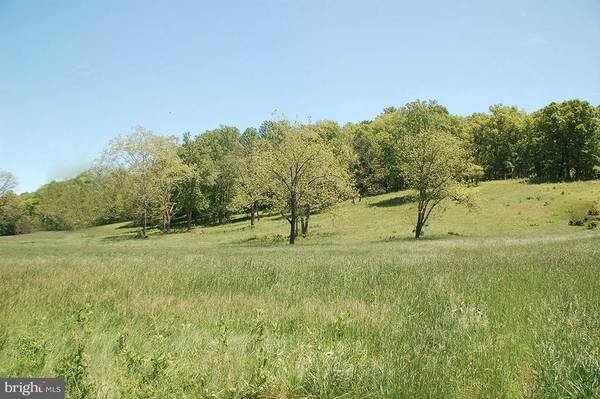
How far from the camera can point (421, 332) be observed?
625 cm

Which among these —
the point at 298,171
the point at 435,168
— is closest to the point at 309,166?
the point at 298,171

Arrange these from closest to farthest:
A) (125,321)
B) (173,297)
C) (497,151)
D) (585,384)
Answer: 1. (585,384)
2. (125,321)
3. (173,297)
4. (497,151)

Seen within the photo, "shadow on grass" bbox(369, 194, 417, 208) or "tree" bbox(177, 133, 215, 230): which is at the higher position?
"tree" bbox(177, 133, 215, 230)

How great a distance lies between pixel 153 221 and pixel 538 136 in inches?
3680

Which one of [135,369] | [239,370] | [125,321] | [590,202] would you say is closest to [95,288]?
[125,321]

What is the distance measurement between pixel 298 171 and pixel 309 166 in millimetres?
1353

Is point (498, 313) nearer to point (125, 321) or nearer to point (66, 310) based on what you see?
point (125, 321)

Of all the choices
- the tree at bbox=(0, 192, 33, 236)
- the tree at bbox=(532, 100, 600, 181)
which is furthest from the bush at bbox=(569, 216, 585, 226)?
the tree at bbox=(0, 192, 33, 236)

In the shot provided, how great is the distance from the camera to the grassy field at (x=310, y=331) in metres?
4.39

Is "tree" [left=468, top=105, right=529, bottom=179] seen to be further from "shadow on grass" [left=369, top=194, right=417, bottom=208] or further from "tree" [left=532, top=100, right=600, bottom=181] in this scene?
"shadow on grass" [left=369, top=194, right=417, bottom=208]

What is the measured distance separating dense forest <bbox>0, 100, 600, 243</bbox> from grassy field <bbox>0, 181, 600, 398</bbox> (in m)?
31.2

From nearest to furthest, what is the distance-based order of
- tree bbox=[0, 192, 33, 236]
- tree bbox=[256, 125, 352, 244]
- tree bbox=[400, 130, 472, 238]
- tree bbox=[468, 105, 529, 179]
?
tree bbox=[256, 125, 352, 244] → tree bbox=[400, 130, 472, 238] → tree bbox=[468, 105, 529, 179] → tree bbox=[0, 192, 33, 236]

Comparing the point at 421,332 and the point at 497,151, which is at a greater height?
the point at 497,151

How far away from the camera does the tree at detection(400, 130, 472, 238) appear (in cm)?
4453
